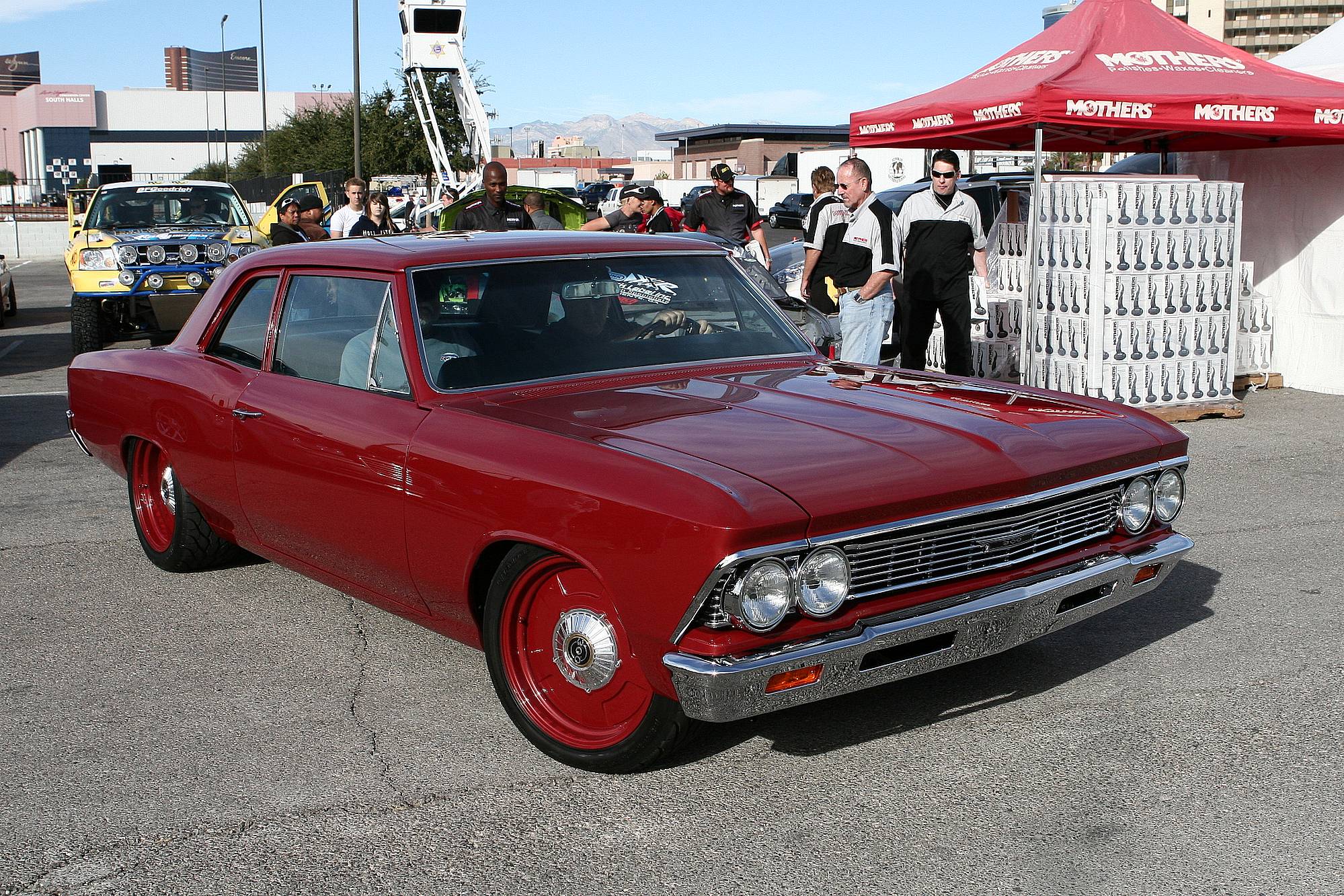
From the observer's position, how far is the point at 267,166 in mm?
60062

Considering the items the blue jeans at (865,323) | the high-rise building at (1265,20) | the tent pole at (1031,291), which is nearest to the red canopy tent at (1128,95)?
the tent pole at (1031,291)

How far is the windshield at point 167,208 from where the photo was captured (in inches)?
580

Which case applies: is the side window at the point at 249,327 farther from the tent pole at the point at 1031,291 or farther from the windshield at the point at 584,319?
the tent pole at the point at 1031,291

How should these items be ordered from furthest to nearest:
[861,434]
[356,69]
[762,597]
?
[356,69], [861,434], [762,597]

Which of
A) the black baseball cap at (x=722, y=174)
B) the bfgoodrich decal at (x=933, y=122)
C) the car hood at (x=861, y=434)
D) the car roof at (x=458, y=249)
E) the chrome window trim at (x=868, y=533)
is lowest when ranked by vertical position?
the chrome window trim at (x=868, y=533)

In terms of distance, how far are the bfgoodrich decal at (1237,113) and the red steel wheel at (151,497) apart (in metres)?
7.99

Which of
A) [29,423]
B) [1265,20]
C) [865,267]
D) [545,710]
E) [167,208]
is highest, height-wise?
[1265,20]

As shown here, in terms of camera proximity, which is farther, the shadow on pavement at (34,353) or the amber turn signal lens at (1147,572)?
the shadow on pavement at (34,353)

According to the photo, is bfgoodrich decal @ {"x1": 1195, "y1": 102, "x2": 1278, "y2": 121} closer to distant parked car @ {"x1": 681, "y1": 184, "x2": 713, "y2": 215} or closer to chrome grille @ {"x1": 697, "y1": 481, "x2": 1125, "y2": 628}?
distant parked car @ {"x1": 681, "y1": 184, "x2": 713, "y2": 215}

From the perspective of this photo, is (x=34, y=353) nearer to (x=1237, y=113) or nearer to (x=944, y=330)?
(x=944, y=330)

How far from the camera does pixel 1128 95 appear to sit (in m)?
10.3

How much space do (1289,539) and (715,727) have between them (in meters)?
3.59

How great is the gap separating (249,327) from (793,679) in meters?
2.96

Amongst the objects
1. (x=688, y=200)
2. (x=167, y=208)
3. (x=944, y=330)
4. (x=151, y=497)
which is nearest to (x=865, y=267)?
(x=944, y=330)
